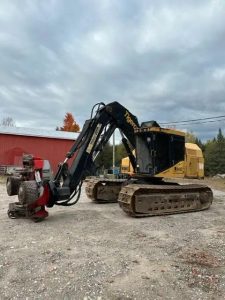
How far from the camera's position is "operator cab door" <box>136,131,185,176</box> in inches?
396

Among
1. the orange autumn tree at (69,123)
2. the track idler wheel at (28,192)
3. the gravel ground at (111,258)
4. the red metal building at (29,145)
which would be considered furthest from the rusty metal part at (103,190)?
the orange autumn tree at (69,123)

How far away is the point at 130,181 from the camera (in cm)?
1028

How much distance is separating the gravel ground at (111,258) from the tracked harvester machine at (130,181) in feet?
1.70

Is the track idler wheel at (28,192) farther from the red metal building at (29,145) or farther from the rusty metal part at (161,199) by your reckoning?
the red metal building at (29,145)

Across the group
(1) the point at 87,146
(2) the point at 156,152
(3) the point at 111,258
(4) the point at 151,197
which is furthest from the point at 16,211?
(2) the point at 156,152

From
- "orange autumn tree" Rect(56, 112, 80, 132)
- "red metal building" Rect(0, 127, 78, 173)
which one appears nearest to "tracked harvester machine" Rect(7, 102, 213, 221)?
"red metal building" Rect(0, 127, 78, 173)

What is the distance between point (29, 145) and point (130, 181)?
67.9 feet

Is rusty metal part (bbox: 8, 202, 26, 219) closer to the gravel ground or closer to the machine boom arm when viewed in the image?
the gravel ground

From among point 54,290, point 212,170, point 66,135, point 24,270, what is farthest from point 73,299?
point 212,170

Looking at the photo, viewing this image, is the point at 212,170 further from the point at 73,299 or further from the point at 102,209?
Answer: the point at 73,299

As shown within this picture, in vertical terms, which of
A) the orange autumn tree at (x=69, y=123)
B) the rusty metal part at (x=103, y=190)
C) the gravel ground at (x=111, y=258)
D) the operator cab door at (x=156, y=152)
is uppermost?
the orange autumn tree at (x=69, y=123)

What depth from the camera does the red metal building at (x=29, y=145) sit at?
93.8 ft

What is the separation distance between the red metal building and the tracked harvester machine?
736 inches

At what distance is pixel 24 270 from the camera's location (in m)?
4.94
